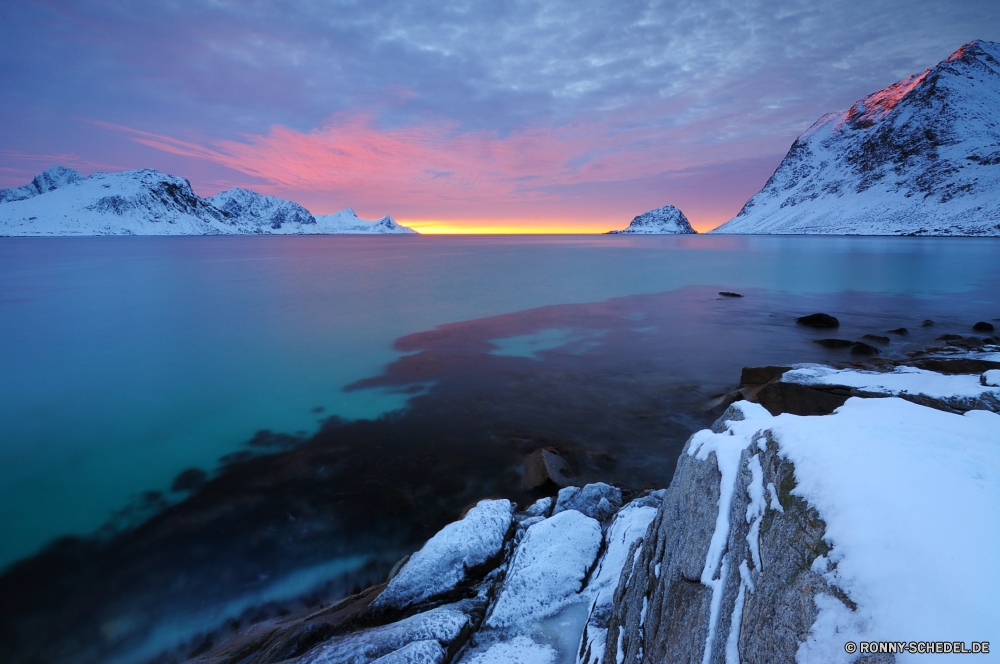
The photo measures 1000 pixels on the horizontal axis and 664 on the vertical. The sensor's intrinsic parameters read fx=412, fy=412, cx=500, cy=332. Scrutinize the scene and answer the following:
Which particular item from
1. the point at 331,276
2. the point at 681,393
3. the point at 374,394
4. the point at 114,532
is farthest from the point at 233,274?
the point at 681,393

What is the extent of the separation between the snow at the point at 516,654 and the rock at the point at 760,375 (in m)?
9.57

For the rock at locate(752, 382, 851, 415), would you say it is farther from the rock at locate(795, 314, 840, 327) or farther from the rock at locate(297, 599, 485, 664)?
the rock at locate(795, 314, 840, 327)

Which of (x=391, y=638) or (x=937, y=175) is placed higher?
(x=937, y=175)

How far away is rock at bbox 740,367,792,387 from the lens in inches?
429

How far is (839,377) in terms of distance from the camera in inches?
335

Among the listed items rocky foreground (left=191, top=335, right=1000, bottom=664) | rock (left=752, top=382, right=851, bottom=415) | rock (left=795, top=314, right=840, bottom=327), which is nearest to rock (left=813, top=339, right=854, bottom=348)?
rock (left=795, top=314, right=840, bottom=327)

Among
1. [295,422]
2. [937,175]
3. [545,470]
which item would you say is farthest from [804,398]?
[937,175]

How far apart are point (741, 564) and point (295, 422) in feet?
35.2

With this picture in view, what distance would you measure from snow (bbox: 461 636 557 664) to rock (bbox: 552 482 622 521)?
2326mm

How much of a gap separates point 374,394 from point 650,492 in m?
8.67

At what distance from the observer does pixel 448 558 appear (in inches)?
213

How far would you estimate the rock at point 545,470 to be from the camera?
811 centimetres

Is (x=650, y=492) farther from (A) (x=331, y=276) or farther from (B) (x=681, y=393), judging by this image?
(A) (x=331, y=276)

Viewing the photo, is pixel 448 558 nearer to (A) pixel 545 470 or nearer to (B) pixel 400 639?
(B) pixel 400 639
